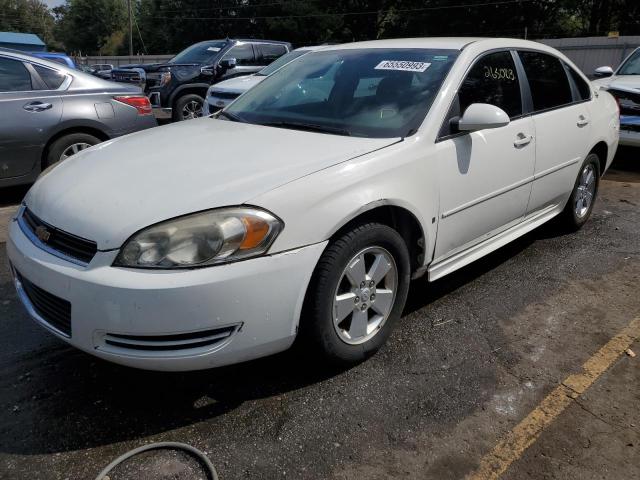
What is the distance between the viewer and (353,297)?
8.79 feet

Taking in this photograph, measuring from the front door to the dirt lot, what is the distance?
55 cm

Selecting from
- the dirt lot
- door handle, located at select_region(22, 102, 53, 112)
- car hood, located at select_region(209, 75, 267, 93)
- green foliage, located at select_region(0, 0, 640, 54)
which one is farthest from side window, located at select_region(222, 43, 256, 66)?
green foliage, located at select_region(0, 0, 640, 54)

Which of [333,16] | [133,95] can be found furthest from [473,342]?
[333,16]

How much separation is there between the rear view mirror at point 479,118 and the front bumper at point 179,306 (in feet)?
3.98

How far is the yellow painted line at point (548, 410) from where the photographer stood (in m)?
2.24

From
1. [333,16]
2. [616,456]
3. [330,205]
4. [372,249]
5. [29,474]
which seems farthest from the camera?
[333,16]

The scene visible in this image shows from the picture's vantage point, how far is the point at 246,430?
2408 mm

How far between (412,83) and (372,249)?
3.76 ft

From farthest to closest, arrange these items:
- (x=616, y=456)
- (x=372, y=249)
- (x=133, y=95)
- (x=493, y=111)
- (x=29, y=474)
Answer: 1. (x=133, y=95)
2. (x=493, y=111)
3. (x=372, y=249)
4. (x=616, y=456)
5. (x=29, y=474)

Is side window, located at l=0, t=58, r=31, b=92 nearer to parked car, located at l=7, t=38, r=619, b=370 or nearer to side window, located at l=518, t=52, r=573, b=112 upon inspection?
parked car, located at l=7, t=38, r=619, b=370

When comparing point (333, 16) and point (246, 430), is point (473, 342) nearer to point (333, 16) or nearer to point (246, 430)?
point (246, 430)

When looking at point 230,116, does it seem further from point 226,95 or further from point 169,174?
point 226,95

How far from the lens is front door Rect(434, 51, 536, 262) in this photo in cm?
314

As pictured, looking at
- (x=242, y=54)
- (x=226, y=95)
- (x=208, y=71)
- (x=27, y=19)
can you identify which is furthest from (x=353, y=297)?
(x=27, y=19)
